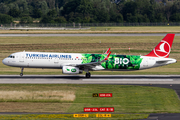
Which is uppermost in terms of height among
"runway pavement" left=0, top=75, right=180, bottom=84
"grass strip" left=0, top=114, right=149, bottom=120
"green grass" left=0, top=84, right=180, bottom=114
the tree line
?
the tree line

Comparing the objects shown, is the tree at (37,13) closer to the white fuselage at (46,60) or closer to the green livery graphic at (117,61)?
the white fuselage at (46,60)

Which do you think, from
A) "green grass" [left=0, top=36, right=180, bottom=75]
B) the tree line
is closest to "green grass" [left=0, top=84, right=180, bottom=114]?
"green grass" [left=0, top=36, right=180, bottom=75]

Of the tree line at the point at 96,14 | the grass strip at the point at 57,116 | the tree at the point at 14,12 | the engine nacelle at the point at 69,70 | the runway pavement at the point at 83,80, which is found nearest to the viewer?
the grass strip at the point at 57,116

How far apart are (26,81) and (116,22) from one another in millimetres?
126700

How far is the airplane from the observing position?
4222 centimetres

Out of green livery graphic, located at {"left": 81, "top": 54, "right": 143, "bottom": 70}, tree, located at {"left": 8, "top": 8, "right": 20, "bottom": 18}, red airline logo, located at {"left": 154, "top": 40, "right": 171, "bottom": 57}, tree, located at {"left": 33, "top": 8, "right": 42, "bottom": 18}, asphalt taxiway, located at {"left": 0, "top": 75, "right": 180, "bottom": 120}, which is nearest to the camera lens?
asphalt taxiway, located at {"left": 0, "top": 75, "right": 180, "bottom": 120}

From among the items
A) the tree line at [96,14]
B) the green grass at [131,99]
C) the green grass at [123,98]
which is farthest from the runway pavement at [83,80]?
the tree line at [96,14]

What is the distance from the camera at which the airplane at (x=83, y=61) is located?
1662 inches

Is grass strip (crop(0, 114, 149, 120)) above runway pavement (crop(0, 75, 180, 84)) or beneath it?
above

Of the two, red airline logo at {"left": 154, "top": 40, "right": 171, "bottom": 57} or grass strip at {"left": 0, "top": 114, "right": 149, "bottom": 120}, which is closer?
grass strip at {"left": 0, "top": 114, "right": 149, "bottom": 120}

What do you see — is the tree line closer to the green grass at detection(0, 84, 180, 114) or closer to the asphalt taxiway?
the asphalt taxiway

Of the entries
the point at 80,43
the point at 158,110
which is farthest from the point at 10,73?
the point at 80,43

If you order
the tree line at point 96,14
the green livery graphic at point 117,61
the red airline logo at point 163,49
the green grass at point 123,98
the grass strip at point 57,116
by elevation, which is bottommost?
the green grass at point 123,98

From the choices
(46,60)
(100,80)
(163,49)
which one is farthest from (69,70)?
(163,49)
